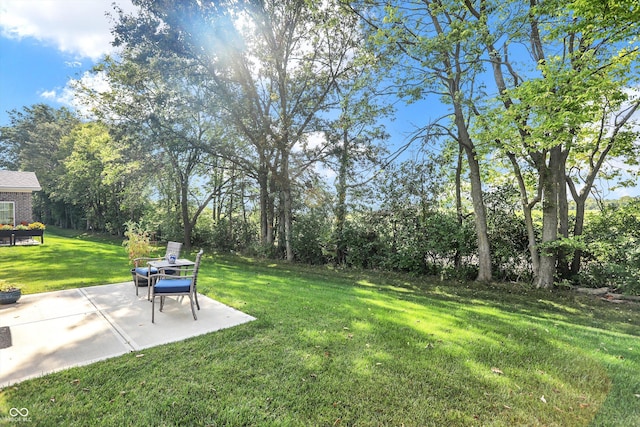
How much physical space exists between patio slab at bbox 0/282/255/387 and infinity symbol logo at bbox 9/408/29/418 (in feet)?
1.71

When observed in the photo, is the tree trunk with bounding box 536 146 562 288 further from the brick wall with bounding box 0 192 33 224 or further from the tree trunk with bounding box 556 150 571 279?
the brick wall with bounding box 0 192 33 224

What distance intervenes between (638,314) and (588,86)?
4.81 meters

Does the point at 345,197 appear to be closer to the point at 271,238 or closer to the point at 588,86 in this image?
the point at 271,238

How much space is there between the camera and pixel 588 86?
20.7 ft

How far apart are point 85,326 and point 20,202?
20630mm

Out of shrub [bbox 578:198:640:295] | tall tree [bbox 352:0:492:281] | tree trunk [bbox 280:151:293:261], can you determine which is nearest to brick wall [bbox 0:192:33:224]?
tree trunk [bbox 280:151:293:261]

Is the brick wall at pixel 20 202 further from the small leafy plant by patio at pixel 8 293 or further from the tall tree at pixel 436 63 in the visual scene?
the tall tree at pixel 436 63

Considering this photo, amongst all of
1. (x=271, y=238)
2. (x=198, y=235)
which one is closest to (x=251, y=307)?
(x=271, y=238)

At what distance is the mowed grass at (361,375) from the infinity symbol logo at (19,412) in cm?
4

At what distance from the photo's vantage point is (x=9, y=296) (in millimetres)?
4961

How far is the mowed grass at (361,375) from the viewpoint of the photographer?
2461mm

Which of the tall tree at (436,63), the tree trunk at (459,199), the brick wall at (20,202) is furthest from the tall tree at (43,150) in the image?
the tree trunk at (459,199)

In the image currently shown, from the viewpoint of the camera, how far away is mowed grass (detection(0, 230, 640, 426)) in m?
2.46

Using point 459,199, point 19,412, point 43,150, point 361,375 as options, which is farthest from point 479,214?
point 43,150
